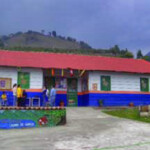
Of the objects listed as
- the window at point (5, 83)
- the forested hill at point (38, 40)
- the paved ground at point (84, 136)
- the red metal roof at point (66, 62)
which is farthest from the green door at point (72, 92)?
the forested hill at point (38, 40)

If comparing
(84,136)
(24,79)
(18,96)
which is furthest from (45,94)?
(84,136)

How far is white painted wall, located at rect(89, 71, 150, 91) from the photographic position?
80.3 feet

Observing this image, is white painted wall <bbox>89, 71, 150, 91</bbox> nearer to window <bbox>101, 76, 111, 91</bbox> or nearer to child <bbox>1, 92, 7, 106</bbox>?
window <bbox>101, 76, 111, 91</bbox>

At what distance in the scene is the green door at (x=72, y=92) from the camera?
24719 mm

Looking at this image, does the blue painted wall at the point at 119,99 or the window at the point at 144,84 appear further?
the window at the point at 144,84

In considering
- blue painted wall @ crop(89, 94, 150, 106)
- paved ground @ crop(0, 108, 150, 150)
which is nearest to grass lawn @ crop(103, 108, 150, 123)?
paved ground @ crop(0, 108, 150, 150)

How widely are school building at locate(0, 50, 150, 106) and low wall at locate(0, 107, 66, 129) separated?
6.94 m

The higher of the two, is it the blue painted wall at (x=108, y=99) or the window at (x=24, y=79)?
the window at (x=24, y=79)

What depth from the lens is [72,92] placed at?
24875 mm

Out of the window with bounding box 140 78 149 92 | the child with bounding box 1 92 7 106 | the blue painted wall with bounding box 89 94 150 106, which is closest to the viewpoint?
the child with bounding box 1 92 7 106

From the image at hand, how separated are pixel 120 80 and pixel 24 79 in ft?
23.9

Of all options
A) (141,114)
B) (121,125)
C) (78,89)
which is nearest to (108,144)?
(121,125)

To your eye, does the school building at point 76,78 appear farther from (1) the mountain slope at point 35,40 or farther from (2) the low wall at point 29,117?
(1) the mountain slope at point 35,40

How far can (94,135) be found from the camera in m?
12.8
